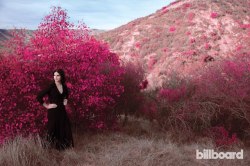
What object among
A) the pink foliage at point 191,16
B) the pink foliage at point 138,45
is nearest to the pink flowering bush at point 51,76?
the pink foliage at point 138,45

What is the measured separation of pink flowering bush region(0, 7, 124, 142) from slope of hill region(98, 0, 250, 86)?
10.2m

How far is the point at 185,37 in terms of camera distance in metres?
24.1

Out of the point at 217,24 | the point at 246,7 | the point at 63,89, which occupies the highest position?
the point at 246,7

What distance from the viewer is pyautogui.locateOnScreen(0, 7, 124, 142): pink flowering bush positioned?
6.70 metres

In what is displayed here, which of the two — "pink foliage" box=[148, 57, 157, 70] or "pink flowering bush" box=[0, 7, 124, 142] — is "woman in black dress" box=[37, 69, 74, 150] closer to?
"pink flowering bush" box=[0, 7, 124, 142]

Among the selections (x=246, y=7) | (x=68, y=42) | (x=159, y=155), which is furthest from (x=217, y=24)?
(x=159, y=155)

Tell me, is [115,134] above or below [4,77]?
below

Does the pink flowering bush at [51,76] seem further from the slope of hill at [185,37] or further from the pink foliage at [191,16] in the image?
the pink foliage at [191,16]

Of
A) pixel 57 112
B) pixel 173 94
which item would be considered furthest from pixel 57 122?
pixel 173 94

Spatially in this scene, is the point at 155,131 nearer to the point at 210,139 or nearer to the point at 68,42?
the point at 210,139

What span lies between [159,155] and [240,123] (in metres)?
3.69

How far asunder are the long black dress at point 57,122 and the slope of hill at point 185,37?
39.6ft

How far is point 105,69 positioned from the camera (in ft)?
26.2

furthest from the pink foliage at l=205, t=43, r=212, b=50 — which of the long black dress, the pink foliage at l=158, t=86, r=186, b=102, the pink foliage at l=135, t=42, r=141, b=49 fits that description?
the long black dress
